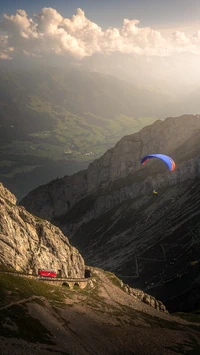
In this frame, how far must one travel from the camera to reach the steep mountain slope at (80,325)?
6431 centimetres

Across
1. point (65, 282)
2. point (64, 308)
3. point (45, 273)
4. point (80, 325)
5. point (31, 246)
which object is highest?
point (31, 246)

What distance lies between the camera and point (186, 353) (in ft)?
260

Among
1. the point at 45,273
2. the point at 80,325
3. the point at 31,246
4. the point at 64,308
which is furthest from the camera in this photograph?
the point at 31,246

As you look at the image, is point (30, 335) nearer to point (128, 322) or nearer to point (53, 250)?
point (128, 322)

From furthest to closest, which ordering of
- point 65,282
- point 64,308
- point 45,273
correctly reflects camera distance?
point 65,282 → point 45,273 → point 64,308

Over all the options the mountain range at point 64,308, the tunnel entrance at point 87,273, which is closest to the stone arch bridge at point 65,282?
the mountain range at point 64,308

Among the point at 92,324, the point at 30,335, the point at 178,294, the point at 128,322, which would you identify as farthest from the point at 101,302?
the point at 178,294

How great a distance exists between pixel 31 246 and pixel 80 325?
45214 millimetres

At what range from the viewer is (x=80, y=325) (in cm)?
7850

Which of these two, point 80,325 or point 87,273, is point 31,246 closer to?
point 87,273

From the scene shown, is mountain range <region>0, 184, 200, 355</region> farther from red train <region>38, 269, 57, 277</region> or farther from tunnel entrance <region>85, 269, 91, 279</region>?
red train <region>38, 269, 57, 277</region>

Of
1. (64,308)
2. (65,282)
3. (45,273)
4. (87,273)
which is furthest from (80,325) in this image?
(87,273)

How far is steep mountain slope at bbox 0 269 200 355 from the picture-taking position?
6431cm

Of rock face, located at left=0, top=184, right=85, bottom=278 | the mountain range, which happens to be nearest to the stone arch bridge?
the mountain range
